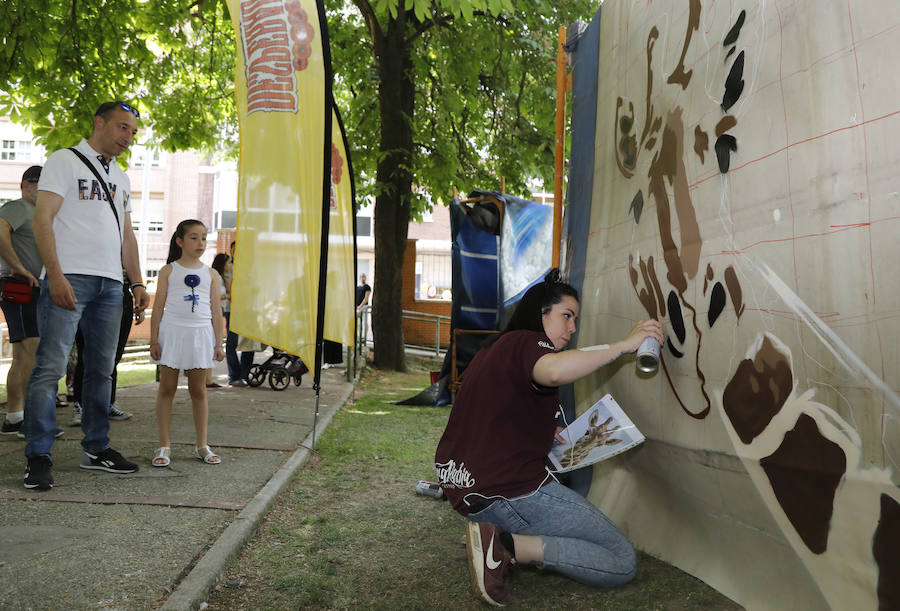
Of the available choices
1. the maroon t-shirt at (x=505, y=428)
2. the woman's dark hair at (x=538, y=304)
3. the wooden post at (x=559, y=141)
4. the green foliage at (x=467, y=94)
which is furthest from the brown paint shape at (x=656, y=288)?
the green foliage at (x=467, y=94)

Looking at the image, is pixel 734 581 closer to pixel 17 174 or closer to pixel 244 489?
pixel 244 489

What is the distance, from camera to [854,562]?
212 cm

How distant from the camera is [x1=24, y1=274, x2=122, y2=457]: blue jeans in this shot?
397 centimetres

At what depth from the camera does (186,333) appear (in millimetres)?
4727

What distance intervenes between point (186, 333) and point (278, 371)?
461cm

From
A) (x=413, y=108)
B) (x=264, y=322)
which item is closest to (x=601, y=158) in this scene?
(x=264, y=322)

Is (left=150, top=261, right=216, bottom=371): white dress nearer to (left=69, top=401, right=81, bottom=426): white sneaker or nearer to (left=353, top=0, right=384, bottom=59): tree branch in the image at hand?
(left=69, top=401, right=81, bottom=426): white sneaker

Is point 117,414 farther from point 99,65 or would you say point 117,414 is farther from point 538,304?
point 99,65

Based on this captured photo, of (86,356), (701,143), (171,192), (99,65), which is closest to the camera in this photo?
(701,143)

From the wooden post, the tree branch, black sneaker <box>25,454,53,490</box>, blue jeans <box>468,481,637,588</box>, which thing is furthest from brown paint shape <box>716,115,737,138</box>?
the tree branch

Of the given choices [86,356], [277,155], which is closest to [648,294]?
[277,155]

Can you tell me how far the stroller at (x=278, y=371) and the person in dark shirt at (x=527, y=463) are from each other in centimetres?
638

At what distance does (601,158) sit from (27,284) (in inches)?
155

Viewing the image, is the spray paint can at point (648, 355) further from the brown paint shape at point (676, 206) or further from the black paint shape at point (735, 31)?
the black paint shape at point (735, 31)
